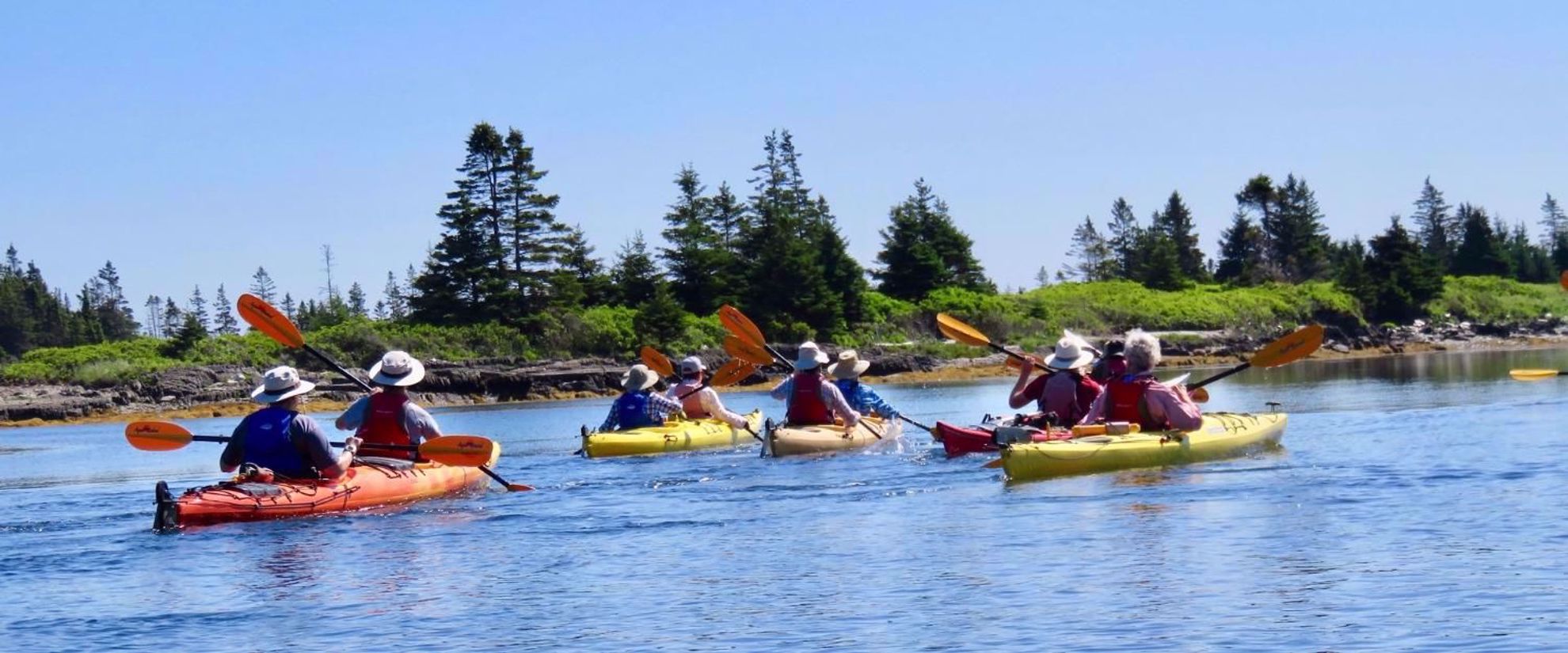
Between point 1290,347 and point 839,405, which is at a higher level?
point 1290,347

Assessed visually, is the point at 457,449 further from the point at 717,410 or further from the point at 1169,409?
the point at 717,410

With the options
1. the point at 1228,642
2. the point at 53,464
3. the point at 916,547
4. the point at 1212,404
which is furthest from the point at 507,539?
the point at 1212,404

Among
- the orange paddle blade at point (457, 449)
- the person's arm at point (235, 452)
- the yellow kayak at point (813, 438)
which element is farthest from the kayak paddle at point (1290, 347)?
the person's arm at point (235, 452)

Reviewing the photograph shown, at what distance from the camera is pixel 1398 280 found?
73.0 meters

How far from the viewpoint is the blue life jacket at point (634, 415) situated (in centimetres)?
2303

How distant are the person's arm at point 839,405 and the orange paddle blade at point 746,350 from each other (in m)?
2.51

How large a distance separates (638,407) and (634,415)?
127mm

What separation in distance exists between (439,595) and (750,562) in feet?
7.13

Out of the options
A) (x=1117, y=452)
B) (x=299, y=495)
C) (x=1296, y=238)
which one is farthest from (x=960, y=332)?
(x=1296, y=238)

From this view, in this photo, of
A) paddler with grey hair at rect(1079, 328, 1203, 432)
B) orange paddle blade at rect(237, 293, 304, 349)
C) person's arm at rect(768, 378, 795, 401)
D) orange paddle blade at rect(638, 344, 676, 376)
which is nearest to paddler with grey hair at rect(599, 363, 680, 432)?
person's arm at rect(768, 378, 795, 401)

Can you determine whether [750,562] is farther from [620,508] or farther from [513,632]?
[620,508]

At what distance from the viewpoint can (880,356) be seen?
5747 cm

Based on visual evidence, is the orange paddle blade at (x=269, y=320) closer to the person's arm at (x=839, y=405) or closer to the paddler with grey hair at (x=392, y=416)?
the paddler with grey hair at (x=392, y=416)

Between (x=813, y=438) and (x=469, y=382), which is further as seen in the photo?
(x=469, y=382)
